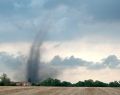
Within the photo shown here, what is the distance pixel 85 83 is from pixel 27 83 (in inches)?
1256

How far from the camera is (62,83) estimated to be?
17750 cm

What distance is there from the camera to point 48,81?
636 ft

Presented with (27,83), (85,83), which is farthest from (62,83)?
(27,83)

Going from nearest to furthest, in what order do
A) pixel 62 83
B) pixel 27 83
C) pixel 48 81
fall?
1. pixel 27 83
2. pixel 62 83
3. pixel 48 81

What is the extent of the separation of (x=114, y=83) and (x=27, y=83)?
39480 millimetres

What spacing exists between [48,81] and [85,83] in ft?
63.5

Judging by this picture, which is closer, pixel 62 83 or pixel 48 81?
pixel 62 83

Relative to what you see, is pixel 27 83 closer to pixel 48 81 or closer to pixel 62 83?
pixel 62 83

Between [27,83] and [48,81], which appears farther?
[48,81]

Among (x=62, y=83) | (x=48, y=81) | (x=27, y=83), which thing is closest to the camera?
(x=27, y=83)

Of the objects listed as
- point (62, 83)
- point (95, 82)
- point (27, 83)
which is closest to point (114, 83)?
point (95, 82)

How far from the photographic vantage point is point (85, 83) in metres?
181

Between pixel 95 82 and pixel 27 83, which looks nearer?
pixel 27 83

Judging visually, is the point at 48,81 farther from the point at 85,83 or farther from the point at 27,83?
the point at 27,83
